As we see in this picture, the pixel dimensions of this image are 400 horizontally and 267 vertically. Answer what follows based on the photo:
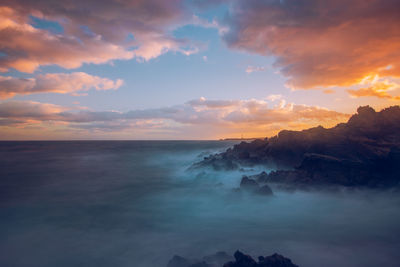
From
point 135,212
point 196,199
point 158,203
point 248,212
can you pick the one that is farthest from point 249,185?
point 135,212

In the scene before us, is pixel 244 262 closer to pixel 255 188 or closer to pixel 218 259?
pixel 218 259

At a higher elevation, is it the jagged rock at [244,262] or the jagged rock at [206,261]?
the jagged rock at [244,262]

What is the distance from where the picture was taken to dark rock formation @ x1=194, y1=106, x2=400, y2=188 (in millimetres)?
13836

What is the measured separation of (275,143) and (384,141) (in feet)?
31.6

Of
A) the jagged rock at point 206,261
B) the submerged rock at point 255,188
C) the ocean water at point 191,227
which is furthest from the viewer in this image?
the submerged rock at point 255,188

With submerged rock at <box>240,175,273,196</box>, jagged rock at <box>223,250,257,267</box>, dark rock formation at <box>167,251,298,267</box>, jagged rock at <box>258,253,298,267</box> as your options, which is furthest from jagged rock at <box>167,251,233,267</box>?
submerged rock at <box>240,175,273,196</box>

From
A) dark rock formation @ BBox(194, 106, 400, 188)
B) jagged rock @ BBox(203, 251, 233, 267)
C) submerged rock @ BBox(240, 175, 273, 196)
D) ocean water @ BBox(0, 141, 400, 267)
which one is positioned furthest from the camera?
dark rock formation @ BBox(194, 106, 400, 188)

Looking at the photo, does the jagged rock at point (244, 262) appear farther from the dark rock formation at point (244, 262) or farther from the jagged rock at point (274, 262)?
the jagged rock at point (274, 262)

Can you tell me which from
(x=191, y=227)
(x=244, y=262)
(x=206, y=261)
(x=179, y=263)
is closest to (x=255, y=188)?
(x=191, y=227)

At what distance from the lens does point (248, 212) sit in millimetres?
11641

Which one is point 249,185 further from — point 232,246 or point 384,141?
point 384,141

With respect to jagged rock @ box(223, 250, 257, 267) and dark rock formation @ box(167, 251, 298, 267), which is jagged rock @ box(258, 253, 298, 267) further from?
jagged rock @ box(223, 250, 257, 267)

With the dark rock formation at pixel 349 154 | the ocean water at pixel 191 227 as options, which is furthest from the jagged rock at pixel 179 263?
the dark rock formation at pixel 349 154

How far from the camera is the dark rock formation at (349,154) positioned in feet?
45.4
